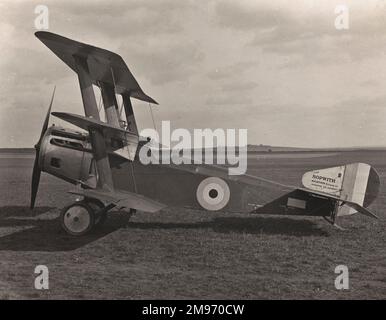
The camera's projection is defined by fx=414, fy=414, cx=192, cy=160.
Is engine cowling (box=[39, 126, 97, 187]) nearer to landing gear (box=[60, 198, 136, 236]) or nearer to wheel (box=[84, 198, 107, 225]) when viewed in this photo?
wheel (box=[84, 198, 107, 225])

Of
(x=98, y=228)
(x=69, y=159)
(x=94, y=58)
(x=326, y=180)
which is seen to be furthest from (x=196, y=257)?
(x=94, y=58)

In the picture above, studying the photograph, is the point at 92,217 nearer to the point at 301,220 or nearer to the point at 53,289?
the point at 53,289

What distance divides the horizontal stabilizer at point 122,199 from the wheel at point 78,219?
455 mm

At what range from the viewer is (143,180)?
8.61m

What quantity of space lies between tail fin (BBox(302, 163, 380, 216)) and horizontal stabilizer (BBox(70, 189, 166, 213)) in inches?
A: 122

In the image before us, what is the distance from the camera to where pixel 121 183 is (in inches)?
339

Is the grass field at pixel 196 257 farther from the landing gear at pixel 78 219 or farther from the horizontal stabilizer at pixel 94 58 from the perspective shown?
the horizontal stabilizer at pixel 94 58

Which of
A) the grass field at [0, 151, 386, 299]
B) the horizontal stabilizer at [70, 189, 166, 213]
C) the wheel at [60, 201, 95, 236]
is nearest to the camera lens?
the grass field at [0, 151, 386, 299]

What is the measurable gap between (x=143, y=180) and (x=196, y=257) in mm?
2497

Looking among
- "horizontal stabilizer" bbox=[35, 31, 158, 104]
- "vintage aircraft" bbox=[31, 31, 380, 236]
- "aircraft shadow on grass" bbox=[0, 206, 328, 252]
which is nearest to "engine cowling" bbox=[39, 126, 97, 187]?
"vintage aircraft" bbox=[31, 31, 380, 236]

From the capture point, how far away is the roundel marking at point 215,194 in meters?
8.35

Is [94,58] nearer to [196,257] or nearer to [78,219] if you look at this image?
[78,219]

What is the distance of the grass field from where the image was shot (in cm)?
519

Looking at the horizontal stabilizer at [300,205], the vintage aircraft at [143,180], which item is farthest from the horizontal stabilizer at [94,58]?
the horizontal stabilizer at [300,205]
